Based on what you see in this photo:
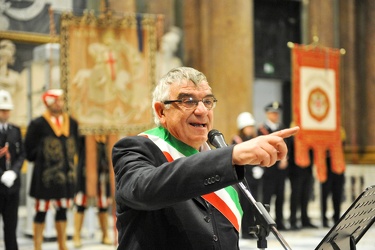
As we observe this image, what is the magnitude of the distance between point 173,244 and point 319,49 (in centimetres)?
858

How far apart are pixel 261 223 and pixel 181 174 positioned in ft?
1.73

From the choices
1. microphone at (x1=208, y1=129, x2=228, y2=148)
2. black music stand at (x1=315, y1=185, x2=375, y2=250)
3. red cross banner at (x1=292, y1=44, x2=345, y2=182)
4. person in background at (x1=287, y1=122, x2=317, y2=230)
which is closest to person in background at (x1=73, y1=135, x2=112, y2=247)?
red cross banner at (x1=292, y1=44, x2=345, y2=182)

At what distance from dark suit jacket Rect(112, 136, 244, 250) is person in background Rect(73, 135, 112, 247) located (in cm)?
619

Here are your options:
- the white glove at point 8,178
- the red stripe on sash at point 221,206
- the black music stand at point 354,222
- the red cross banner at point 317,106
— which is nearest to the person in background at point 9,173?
the white glove at point 8,178

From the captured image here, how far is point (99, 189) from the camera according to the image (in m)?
8.77

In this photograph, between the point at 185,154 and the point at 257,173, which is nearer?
the point at 185,154

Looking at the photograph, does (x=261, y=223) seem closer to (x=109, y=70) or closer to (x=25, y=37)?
(x=109, y=70)

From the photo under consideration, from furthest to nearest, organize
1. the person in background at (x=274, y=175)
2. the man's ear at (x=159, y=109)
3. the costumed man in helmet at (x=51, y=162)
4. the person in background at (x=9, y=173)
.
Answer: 1. the person in background at (x=274, y=175)
2. the costumed man in helmet at (x=51, y=162)
3. the person in background at (x=9, y=173)
4. the man's ear at (x=159, y=109)

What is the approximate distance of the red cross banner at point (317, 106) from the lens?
10047 mm

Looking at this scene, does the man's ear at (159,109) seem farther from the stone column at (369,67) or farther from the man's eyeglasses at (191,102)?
the stone column at (369,67)

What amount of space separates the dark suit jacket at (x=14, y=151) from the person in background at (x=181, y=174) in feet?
15.9

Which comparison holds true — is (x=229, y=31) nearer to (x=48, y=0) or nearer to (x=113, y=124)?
(x=48, y=0)

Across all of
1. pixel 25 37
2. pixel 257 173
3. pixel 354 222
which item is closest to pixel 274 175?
pixel 257 173

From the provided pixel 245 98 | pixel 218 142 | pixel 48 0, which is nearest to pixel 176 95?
pixel 218 142
